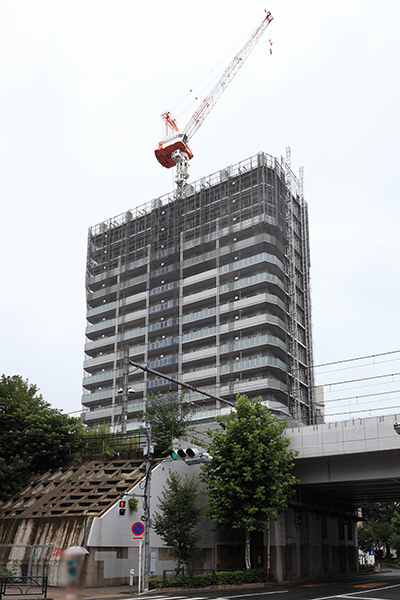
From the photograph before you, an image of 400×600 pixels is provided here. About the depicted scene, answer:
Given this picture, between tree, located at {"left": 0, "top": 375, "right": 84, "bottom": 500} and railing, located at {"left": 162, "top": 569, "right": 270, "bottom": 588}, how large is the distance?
1373cm

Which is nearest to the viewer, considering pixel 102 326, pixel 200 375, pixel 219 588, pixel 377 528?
pixel 219 588

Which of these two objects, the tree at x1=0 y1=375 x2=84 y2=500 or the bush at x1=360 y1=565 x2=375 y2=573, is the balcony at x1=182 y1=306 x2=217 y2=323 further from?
the tree at x1=0 y1=375 x2=84 y2=500

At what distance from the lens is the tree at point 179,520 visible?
3284 centimetres

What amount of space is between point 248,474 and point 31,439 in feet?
57.8

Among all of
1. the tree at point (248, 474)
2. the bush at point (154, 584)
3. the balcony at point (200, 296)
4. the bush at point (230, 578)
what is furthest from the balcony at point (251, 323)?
the bush at point (154, 584)

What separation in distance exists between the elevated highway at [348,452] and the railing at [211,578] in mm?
7976

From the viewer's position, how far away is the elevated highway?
117 feet

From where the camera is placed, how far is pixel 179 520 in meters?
32.9

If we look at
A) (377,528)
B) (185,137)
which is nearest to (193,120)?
(185,137)

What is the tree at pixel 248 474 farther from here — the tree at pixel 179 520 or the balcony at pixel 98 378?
the balcony at pixel 98 378

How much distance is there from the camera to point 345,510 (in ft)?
187

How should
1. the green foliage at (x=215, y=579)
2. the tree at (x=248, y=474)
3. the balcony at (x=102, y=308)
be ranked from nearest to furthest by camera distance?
1. the green foliage at (x=215, y=579)
2. the tree at (x=248, y=474)
3. the balcony at (x=102, y=308)

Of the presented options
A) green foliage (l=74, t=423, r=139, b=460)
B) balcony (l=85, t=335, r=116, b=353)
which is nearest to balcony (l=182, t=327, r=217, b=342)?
balcony (l=85, t=335, r=116, b=353)

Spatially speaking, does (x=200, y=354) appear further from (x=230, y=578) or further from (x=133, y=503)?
(x=230, y=578)
